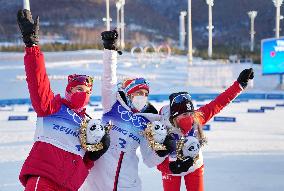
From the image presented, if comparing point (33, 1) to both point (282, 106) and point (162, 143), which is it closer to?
point (282, 106)

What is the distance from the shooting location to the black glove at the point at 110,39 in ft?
11.9

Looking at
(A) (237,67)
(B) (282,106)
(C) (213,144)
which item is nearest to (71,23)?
(A) (237,67)

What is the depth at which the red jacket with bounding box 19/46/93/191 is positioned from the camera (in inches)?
125

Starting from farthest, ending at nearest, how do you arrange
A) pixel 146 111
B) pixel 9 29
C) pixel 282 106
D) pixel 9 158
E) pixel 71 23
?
pixel 71 23, pixel 9 29, pixel 282 106, pixel 9 158, pixel 146 111

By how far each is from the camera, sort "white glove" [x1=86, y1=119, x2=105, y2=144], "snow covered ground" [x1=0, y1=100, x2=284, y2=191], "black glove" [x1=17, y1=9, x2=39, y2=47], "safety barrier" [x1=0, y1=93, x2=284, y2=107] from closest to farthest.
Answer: "black glove" [x1=17, y1=9, x2=39, y2=47]
"white glove" [x1=86, y1=119, x2=105, y2=144]
"snow covered ground" [x1=0, y1=100, x2=284, y2=191]
"safety barrier" [x1=0, y1=93, x2=284, y2=107]

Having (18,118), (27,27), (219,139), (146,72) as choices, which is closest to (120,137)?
(27,27)

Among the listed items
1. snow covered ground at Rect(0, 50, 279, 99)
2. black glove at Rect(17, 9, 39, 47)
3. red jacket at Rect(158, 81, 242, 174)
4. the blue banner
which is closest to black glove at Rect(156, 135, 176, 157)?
red jacket at Rect(158, 81, 242, 174)

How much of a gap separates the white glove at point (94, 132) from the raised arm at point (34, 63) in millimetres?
327

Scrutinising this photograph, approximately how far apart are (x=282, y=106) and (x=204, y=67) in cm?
848

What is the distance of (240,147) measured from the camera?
8.69m

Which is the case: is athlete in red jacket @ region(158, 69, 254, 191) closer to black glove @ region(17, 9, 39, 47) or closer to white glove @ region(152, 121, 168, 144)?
white glove @ region(152, 121, 168, 144)

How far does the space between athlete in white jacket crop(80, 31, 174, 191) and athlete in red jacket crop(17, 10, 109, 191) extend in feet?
0.46

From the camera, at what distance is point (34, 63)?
3170 millimetres

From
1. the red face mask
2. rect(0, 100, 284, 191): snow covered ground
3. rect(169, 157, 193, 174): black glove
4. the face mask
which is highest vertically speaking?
the face mask
